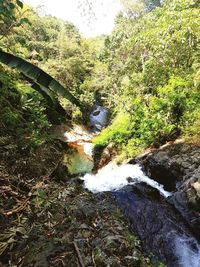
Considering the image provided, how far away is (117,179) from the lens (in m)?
9.30

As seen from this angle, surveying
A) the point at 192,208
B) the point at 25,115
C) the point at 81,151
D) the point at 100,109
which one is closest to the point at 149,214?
the point at 192,208

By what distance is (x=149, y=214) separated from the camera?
661 centimetres

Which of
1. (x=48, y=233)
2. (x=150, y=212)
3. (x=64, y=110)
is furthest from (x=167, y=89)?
(x=48, y=233)

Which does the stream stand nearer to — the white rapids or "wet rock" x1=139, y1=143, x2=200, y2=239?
the white rapids

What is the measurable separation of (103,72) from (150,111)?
18186 millimetres

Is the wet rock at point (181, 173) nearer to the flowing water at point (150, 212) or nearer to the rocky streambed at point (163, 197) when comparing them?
the rocky streambed at point (163, 197)

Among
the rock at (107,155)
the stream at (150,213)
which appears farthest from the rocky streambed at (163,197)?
the rock at (107,155)

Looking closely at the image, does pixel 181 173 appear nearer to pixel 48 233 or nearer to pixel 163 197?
pixel 163 197

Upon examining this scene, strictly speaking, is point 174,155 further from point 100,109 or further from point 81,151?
point 100,109

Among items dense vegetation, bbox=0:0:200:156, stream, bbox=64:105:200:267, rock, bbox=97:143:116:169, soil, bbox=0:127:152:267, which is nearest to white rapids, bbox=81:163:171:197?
stream, bbox=64:105:200:267

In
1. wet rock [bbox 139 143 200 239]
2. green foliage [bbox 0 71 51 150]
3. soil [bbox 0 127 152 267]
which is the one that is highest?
wet rock [bbox 139 143 200 239]

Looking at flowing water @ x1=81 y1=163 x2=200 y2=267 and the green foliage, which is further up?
flowing water @ x1=81 y1=163 x2=200 y2=267

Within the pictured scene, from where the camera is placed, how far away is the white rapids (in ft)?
28.4

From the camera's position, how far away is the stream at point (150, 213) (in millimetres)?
5379
